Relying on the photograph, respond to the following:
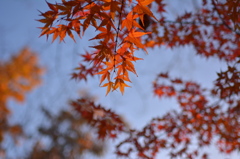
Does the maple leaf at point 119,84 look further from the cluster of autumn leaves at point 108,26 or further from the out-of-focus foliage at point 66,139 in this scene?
the out-of-focus foliage at point 66,139

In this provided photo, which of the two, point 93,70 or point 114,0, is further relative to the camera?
point 93,70

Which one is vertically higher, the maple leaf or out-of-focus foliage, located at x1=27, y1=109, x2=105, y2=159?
out-of-focus foliage, located at x1=27, y1=109, x2=105, y2=159

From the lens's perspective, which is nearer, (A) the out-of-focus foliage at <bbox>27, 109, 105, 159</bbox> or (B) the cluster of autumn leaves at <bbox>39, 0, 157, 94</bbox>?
(B) the cluster of autumn leaves at <bbox>39, 0, 157, 94</bbox>

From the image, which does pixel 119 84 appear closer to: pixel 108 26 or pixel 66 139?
pixel 108 26

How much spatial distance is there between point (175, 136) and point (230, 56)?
5.92 feet

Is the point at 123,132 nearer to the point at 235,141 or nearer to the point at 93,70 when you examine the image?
the point at 93,70

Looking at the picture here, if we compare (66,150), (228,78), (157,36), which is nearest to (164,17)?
(157,36)

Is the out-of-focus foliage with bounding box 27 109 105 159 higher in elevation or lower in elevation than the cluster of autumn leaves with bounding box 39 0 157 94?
higher

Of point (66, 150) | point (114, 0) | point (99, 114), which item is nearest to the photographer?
point (114, 0)

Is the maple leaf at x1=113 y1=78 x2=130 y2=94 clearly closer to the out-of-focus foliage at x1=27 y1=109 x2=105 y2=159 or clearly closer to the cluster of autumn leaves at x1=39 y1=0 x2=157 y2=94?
the cluster of autumn leaves at x1=39 y1=0 x2=157 y2=94

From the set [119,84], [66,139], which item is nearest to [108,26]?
[119,84]

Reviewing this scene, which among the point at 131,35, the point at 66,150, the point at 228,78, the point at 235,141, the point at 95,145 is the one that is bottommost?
the point at 131,35

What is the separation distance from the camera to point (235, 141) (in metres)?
3.54

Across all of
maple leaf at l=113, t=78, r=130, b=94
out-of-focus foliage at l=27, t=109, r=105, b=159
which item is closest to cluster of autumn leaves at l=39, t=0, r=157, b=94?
maple leaf at l=113, t=78, r=130, b=94
